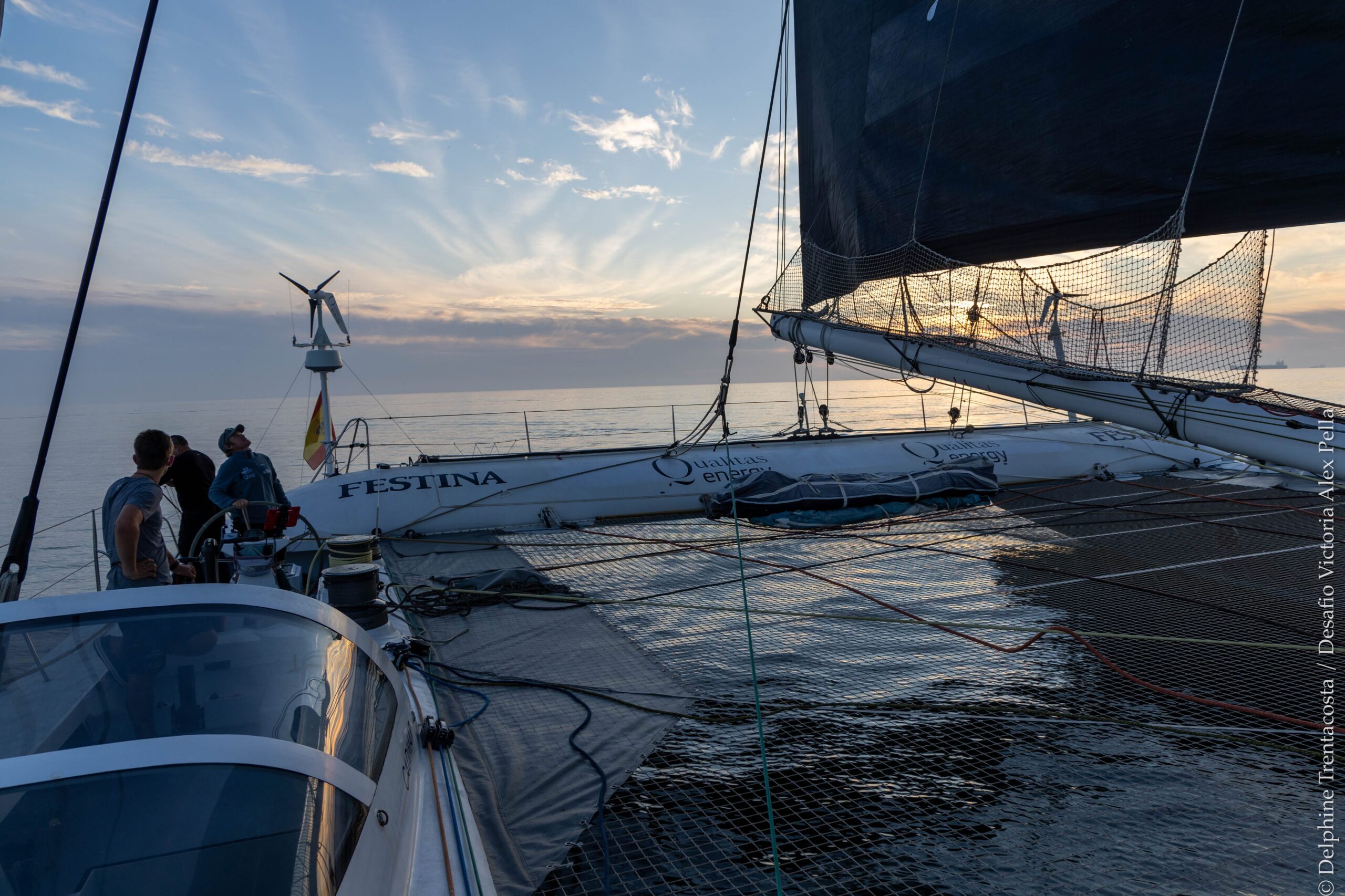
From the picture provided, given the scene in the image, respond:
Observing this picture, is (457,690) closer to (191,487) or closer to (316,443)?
(191,487)

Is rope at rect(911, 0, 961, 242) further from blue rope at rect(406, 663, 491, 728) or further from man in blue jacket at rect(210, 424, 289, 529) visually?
man in blue jacket at rect(210, 424, 289, 529)

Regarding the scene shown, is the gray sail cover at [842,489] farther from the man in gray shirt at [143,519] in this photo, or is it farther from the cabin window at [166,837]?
the cabin window at [166,837]

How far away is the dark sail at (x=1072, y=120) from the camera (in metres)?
5.42

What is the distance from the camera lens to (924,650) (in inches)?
212

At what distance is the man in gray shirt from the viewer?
11.9 feet

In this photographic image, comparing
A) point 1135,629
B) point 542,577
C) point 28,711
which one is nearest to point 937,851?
point 28,711

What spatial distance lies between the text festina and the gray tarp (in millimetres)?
4572

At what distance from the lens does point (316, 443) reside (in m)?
12.7

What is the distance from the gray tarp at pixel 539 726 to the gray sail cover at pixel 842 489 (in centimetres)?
477

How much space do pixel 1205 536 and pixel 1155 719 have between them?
5.74m

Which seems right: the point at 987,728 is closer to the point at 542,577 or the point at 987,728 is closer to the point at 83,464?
the point at 542,577

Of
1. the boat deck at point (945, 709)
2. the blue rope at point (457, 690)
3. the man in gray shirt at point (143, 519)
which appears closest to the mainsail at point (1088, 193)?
the boat deck at point (945, 709)

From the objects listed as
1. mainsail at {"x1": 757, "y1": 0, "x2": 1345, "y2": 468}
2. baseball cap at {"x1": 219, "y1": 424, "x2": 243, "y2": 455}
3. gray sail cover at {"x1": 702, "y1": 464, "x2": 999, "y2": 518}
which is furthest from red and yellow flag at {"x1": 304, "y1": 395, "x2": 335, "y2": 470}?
mainsail at {"x1": 757, "y1": 0, "x2": 1345, "y2": 468}

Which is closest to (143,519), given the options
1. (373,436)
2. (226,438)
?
(226,438)
